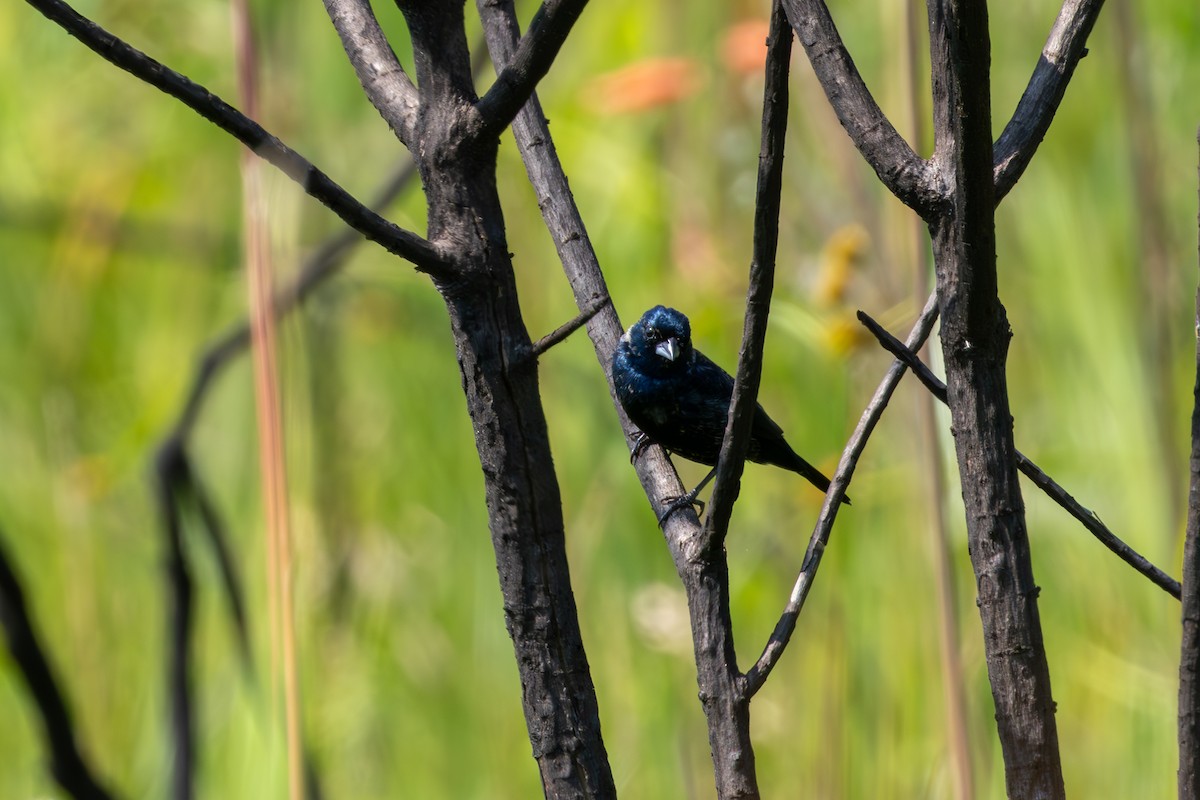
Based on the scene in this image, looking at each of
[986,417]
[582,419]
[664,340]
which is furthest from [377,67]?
[582,419]

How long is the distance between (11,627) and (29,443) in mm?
2799

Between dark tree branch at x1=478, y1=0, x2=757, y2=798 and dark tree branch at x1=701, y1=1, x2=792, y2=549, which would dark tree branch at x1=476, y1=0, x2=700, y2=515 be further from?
dark tree branch at x1=701, y1=1, x2=792, y2=549

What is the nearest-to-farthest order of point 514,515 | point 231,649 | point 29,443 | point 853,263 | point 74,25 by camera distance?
point 74,25 → point 514,515 → point 853,263 → point 231,649 → point 29,443

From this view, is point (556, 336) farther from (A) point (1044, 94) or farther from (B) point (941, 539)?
(B) point (941, 539)

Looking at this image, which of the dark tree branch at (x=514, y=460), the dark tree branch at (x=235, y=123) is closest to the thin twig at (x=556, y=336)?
the dark tree branch at (x=514, y=460)

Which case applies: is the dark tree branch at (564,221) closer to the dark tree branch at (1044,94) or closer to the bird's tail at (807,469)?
the dark tree branch at (1044,94)

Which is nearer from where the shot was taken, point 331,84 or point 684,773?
point 684,773

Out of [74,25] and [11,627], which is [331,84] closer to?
[11,627]

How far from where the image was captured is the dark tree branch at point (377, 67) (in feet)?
3.67

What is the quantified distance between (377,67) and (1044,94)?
60 cm

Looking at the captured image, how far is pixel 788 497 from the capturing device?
3.18 meters

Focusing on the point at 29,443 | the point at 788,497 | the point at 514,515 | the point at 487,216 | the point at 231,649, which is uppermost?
the point at 29,443

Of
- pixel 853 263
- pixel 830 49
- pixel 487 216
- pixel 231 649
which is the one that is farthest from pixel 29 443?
pixel 830 49

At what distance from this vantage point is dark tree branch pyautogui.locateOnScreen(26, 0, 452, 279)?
0.90m
